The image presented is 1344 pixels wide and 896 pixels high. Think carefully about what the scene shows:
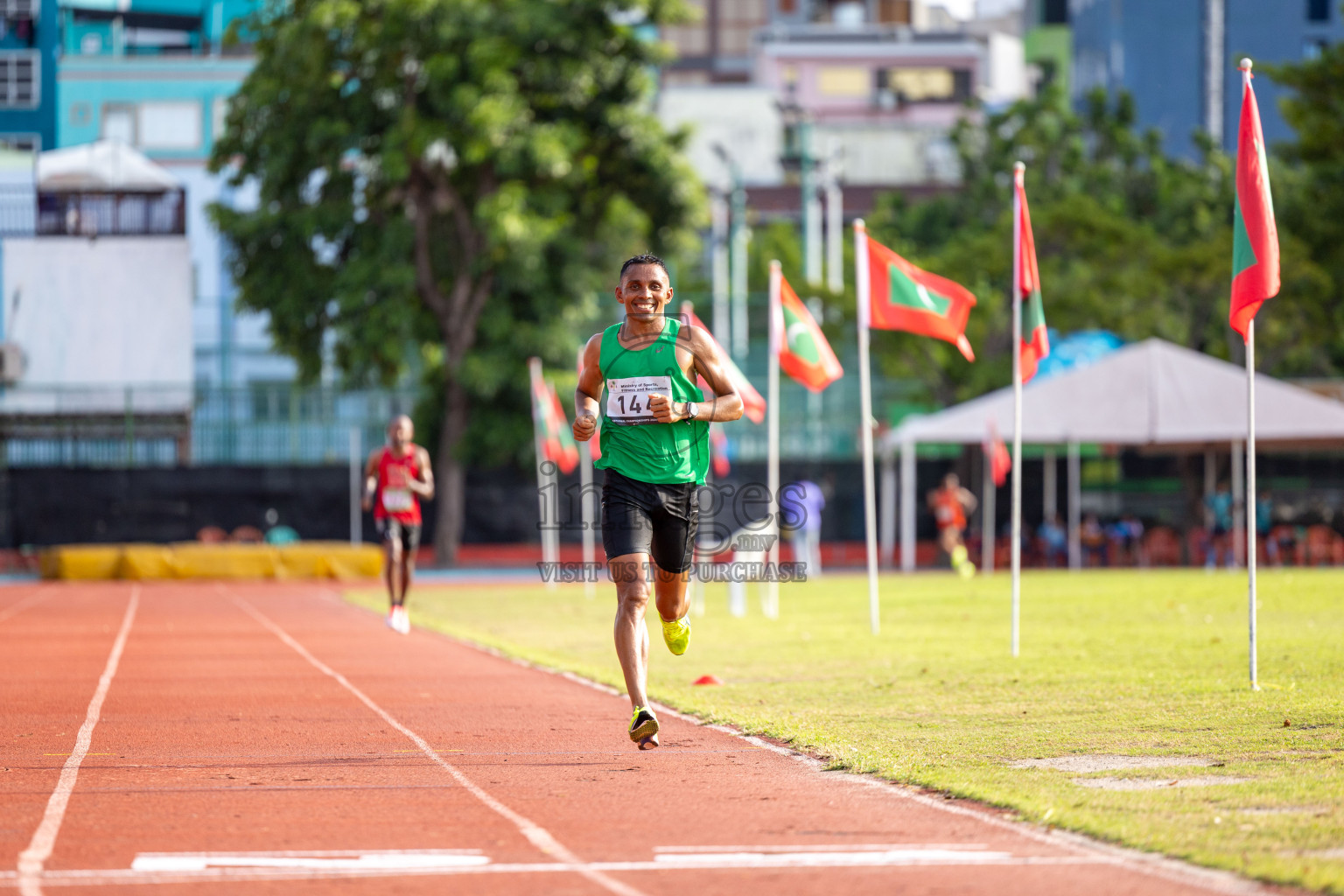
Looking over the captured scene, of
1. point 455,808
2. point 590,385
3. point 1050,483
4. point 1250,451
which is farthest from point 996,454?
point 455,808

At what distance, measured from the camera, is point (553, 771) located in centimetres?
914

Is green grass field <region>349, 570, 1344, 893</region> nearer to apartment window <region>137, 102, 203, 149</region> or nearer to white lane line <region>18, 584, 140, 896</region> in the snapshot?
white lane line <region>18, 584, 140, 896</region>

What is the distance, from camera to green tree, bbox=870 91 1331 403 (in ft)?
150

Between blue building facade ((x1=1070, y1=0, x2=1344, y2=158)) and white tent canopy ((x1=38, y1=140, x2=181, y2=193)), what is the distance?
110ft

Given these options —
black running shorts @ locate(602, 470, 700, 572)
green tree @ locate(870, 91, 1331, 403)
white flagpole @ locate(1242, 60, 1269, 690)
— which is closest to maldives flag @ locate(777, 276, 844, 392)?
white flagpole @ locate(1242, 60, 1269, 690)

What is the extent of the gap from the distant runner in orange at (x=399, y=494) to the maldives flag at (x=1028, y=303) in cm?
571

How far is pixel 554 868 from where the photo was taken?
260 inches

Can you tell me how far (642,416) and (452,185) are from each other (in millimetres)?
34062

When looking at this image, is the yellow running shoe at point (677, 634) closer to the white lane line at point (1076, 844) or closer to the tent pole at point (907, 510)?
the white lane line at point (1076, 844)

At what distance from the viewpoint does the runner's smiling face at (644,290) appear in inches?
386

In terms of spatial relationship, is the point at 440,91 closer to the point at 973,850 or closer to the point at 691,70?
the point at 973,850

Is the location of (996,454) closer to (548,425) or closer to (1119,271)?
(548,425)

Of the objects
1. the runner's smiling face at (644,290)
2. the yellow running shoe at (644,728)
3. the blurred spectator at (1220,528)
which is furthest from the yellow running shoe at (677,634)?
the blurred spectator at (1220,528)

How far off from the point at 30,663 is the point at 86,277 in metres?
36.0
